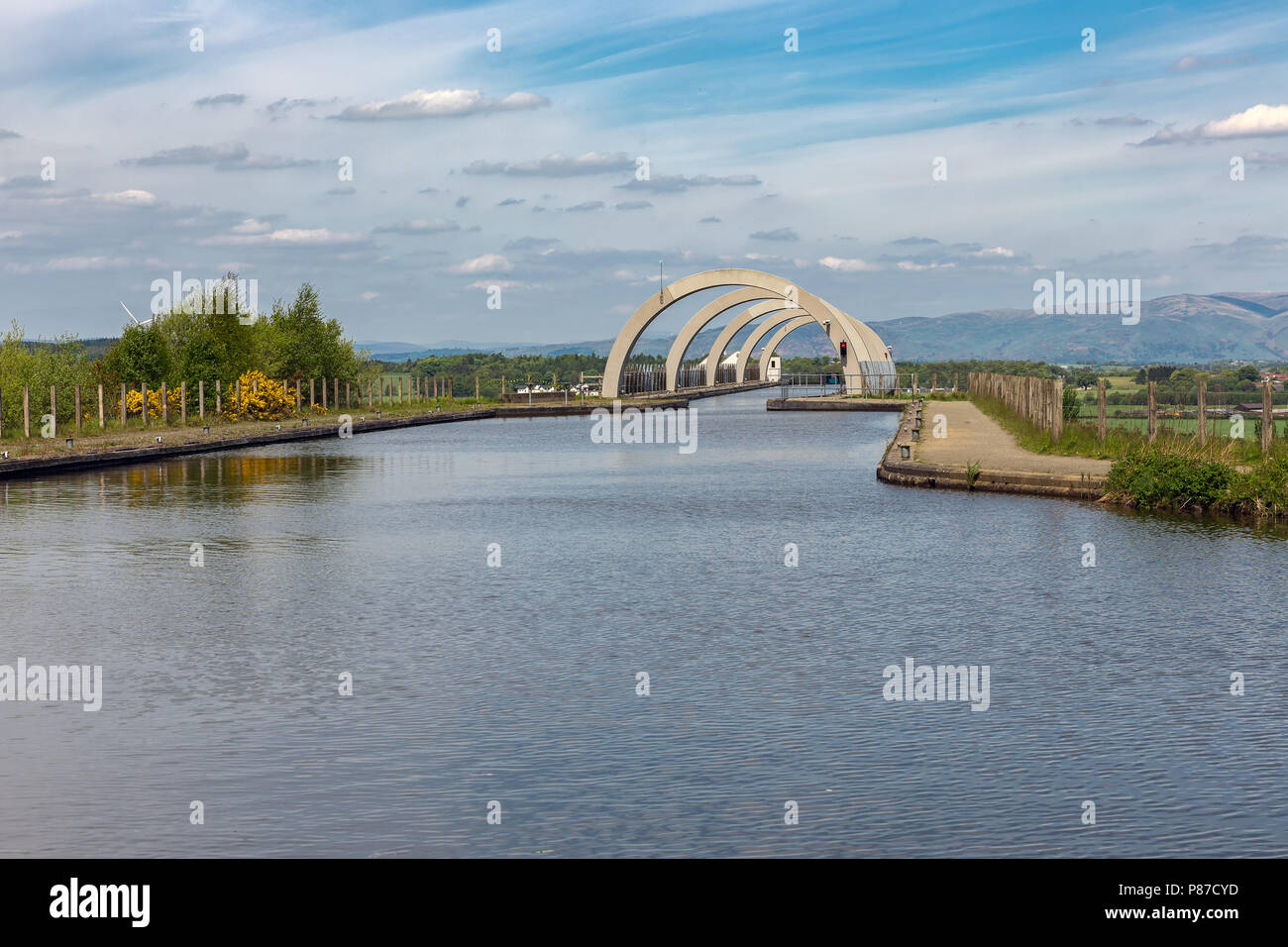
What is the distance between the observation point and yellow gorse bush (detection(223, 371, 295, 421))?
50.9m

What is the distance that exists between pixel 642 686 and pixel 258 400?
4451cm

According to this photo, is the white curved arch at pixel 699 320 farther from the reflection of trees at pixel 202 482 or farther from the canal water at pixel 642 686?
the canal water at pixel 642 686

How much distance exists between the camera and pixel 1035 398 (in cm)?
3356

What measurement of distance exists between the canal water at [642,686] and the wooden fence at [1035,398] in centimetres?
1017

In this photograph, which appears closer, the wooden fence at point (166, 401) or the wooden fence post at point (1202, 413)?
the wooden fence post at point (1202, 413)

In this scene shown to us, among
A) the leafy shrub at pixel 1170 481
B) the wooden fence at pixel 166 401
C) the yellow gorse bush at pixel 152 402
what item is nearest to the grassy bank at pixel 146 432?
the wooden fence at pixel 166 401

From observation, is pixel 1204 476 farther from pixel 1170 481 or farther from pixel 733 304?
pixel 733 304

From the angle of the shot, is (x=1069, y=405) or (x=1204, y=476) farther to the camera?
(x=1069, y=405)

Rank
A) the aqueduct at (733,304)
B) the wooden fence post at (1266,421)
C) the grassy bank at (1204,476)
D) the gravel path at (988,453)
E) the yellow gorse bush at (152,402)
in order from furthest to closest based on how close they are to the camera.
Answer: the aqueduct at (733,304) → the yellow gorse bush at (152,402) → the gravel path at (988,453) → the wooden fence post at (1266,421) → the grassy bank at (1204,476)

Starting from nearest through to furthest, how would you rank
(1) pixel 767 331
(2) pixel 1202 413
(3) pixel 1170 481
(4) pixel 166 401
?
1. (3) pixel 1170 481
2. (2) pixel 1202 413
3. (4) pixel 166 401
4. (1) pixel 767 331

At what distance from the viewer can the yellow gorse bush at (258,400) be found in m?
50.9
